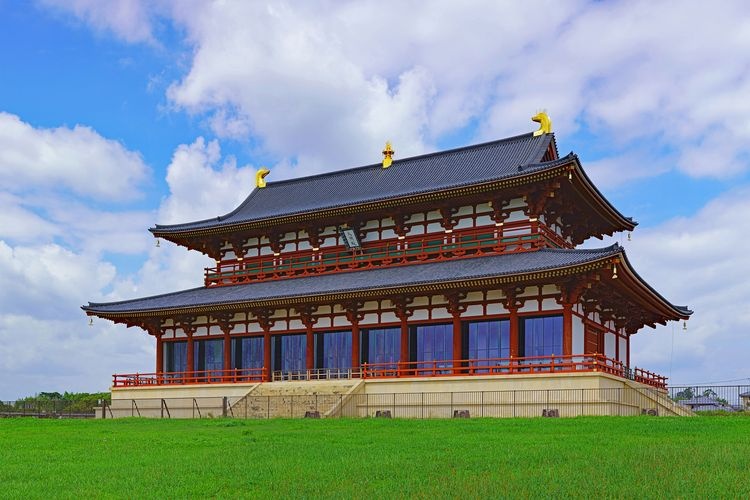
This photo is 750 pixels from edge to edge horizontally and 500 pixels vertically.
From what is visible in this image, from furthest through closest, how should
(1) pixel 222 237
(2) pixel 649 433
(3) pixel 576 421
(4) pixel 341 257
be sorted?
(1) pixel 222 237 → (4) pixel 341 257 → (3) pixel 576 421 → (2) pixel 649 433

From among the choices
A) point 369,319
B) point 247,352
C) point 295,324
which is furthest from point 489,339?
point 247,352

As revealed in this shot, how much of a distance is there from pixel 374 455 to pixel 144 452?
19.6ft


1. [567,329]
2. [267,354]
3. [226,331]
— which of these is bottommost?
[267,354]

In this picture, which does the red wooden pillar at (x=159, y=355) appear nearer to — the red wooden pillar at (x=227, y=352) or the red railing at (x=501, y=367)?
the red wooden pillar at (x=227, y=352)

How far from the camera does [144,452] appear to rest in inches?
782

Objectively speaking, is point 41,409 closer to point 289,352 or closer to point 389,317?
point 289,352

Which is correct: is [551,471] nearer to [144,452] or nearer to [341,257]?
[144,452]

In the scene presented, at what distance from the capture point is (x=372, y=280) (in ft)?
136

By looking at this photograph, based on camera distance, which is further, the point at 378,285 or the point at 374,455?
the point at 378,285

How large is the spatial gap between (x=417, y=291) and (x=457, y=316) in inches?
99.6

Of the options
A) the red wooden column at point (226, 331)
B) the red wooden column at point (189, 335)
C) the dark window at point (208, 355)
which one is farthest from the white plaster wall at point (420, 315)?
the red wooden column at point (189, 335)

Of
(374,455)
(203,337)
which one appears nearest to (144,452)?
(374,455)

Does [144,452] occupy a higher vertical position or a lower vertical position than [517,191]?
lower

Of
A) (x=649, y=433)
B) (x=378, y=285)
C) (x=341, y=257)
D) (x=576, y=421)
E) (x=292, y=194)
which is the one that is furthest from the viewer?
(x=292, y=194)
